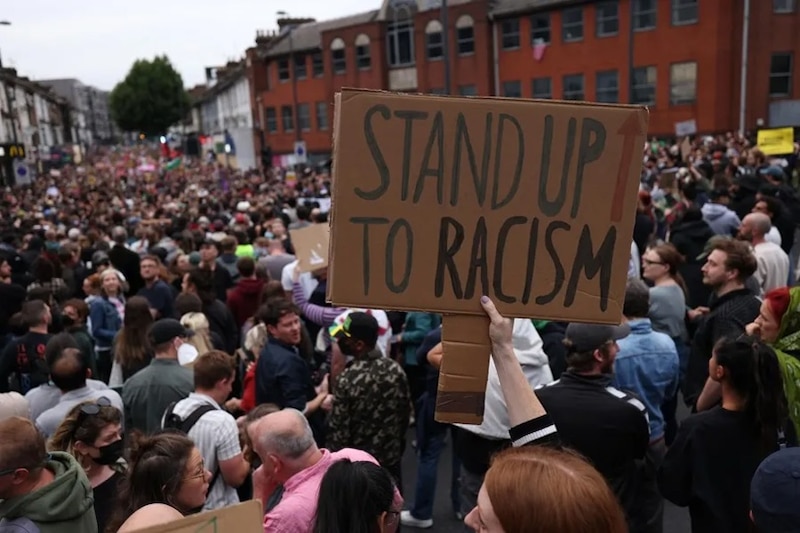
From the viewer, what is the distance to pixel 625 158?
203cm

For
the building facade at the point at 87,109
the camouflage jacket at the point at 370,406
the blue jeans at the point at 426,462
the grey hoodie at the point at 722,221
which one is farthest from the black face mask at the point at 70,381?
the building facade at the point at 87,109

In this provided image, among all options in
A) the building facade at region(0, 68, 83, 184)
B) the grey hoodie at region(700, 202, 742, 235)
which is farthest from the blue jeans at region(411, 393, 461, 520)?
the building facade at region(0, 68, 83, 184)

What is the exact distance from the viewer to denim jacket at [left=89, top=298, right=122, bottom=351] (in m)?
6.36

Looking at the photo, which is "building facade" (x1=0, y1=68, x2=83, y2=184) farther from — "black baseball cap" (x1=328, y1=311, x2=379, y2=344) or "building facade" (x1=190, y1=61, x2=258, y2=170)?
"black baseball cap" (x1=328, y1=311, x2=379, y2=344)

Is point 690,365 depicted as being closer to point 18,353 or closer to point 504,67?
point 18,353

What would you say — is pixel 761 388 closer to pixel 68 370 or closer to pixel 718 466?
pixel 718 466

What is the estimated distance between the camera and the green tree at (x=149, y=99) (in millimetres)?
84750

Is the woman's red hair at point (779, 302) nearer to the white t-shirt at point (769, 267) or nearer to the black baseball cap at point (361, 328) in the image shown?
the black baseball cap at point (361, 328)

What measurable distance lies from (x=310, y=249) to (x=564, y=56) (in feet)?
92.7

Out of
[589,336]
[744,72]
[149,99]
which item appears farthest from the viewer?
[149,99]

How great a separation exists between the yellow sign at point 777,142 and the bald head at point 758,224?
825cm

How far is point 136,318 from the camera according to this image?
507 cm

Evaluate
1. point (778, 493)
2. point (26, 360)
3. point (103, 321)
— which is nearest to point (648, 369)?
point (778, 493)

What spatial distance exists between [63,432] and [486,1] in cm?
3339
